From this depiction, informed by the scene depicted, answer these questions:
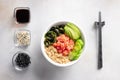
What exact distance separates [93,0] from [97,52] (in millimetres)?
181

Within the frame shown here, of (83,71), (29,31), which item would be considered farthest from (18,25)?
(83,71)

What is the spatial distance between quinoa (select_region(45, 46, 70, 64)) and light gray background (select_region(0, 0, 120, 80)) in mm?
55

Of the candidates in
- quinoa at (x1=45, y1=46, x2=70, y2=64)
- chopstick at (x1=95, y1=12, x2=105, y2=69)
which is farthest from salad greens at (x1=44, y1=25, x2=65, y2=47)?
chopstick at (x1=95, y1=12, x2=105, y2=69)

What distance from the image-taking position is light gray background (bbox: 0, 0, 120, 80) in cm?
90

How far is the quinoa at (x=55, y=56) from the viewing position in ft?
2.85

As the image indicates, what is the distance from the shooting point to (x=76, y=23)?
929mm

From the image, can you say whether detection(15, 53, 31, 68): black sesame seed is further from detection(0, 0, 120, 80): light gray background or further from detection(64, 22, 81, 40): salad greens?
detection(64, 22, 81, 40): salad greens

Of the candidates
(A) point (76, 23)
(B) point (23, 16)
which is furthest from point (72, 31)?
(B) point (23, 16)

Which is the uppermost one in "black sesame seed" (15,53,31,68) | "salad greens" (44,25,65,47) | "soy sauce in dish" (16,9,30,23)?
"soy sauce in dish" (16,9,30,23)

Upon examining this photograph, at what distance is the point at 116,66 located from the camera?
3.15 ft

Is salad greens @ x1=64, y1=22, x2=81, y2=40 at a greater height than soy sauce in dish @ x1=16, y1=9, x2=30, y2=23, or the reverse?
soy sauce in dish @ x1=16, y1=9, x2=30, y2=23

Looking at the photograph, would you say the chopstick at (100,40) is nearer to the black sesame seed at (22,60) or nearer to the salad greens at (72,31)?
the salad greens at (72,31)

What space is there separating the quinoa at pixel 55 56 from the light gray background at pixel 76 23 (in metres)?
0.06

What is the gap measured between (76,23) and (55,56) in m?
0.14
